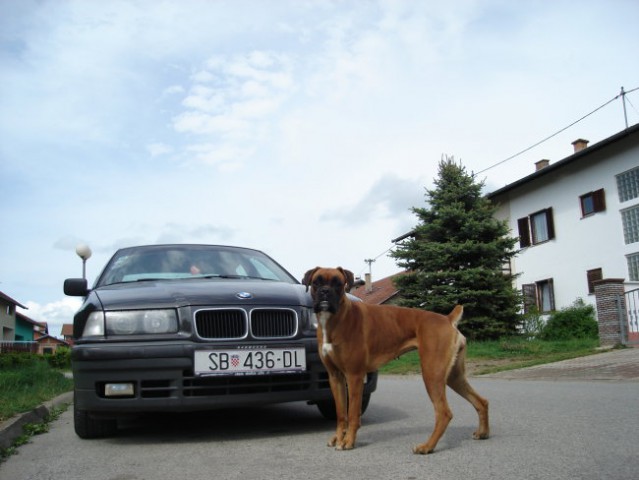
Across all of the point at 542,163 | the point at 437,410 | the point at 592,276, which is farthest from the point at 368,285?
the point at 437,410

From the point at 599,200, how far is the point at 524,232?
198 inches

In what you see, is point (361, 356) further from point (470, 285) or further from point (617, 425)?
point (470, 285)

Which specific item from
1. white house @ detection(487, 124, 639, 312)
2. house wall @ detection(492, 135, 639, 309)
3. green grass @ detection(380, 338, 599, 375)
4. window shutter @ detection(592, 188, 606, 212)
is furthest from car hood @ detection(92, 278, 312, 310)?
window shutter @ detection(592, 188, 606, 212)

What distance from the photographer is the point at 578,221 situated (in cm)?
2522

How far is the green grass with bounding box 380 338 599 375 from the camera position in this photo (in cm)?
1331

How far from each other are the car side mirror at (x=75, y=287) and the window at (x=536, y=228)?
24.2 metres

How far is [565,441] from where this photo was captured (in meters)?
4.16

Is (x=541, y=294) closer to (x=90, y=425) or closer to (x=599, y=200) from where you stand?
(x=599, y=200)

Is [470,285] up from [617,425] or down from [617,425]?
up

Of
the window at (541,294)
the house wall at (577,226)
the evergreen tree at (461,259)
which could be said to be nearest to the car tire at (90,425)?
the evergreen tree at (461,259)

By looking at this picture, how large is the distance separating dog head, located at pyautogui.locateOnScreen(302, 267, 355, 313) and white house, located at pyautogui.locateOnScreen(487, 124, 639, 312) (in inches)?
706

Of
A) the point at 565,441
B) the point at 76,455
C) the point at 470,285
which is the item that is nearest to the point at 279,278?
the point at 76,455

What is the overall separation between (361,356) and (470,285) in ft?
52.2

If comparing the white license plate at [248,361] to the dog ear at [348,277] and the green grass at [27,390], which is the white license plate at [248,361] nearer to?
the dog ear at [348,277]
